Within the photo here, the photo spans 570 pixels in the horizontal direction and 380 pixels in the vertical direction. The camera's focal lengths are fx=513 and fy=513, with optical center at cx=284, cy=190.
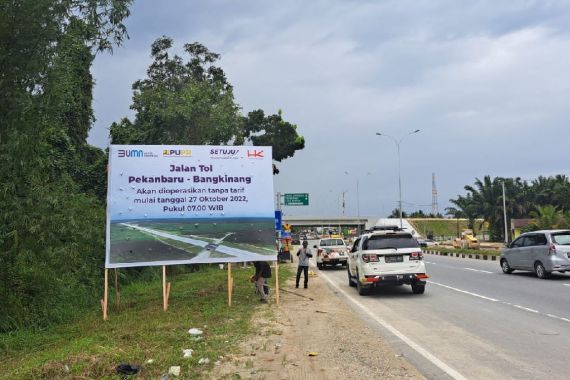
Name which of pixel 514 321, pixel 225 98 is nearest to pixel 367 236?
pixel 514 321

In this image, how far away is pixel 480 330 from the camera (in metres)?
9.17

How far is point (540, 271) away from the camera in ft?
58.5

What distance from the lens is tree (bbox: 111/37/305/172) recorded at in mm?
33656

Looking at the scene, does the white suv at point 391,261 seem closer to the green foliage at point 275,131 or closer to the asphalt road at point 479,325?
the asphalt road at point 479,325

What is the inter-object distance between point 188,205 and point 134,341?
4518 millimetres

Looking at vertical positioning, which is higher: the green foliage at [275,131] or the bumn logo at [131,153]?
the green foliage at [275,131]

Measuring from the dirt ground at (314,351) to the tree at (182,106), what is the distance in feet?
77.6

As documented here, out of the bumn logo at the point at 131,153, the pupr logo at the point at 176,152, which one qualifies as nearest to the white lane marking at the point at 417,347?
the pupr logo at the point at 176,152

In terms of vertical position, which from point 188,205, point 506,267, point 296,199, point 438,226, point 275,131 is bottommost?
point 506,267

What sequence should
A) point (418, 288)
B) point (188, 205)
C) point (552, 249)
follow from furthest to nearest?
point (552, 249), point (418, 288), point (188, 205)

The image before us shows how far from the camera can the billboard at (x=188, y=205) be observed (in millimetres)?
11750

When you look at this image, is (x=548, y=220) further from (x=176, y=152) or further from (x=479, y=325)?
(x=176, y=152)

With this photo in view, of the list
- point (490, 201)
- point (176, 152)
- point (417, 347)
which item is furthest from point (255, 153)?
point (490, 201)

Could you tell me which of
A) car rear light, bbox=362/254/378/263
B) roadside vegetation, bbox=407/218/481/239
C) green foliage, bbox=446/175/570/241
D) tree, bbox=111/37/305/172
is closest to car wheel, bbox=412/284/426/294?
car rear light, bbox=362/254/378/263
